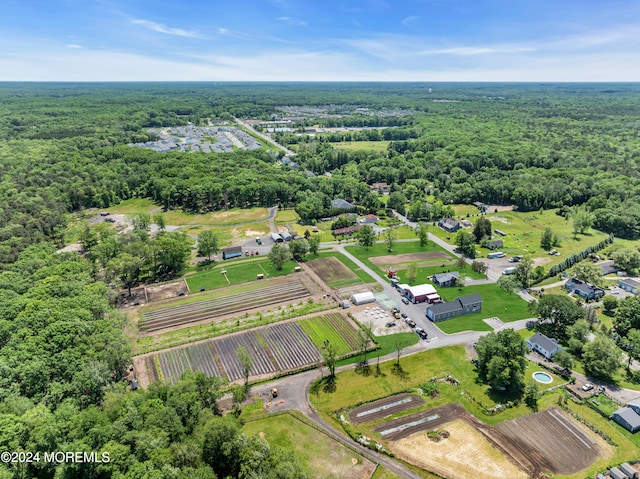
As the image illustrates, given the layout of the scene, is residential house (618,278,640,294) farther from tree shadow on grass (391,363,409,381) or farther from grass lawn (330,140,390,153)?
grass lawn (330,140,390,153)

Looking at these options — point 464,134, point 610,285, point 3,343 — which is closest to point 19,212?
point 3,343

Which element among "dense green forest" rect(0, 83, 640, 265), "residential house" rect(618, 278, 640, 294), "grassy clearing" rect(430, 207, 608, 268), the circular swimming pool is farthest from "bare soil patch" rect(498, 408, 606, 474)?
"dense green forest" rect(0, 83, 640, 265)

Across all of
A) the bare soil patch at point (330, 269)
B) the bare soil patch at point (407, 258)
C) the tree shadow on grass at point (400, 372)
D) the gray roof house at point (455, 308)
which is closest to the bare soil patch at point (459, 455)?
the tree shadow on grass at point (400, 372)

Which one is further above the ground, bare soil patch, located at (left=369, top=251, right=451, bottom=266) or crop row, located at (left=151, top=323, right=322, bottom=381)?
bare soil patch, located at (left=369, top=251, right=451, bottom=266)

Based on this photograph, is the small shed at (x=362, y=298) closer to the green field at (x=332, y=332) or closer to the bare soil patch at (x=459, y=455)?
the green field at (x=332, y=332)

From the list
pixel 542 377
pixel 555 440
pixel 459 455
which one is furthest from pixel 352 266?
pixel 555 440

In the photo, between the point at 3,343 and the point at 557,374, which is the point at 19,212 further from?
the point at 557,374

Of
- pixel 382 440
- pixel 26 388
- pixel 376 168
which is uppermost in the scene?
pixel 376 168
